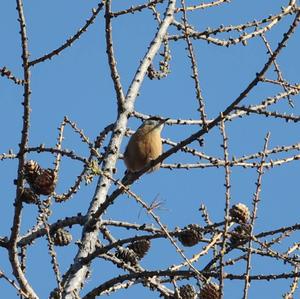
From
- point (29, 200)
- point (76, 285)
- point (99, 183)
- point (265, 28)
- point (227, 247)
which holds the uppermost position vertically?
point (265, 28)

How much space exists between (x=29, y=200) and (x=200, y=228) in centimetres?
81

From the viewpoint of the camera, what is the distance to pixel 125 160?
6035 millimetres

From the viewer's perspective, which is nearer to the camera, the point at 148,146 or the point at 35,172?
the point at 35,172

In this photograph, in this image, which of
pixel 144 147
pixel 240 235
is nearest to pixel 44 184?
pixel 240 235

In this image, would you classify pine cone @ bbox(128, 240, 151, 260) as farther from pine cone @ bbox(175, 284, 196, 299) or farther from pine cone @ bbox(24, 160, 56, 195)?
pine cone @ bbox(24, 160, 56, 195)

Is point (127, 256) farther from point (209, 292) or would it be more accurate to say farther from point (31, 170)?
point (209, 292)

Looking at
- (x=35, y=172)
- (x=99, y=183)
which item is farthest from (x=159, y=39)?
(x=35, y=172)

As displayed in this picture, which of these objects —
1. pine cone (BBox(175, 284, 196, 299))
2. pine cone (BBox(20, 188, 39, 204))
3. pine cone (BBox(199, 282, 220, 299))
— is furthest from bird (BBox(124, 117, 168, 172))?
pine cone (BBox(199, 282, 220, 299))

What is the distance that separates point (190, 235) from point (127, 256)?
0.80 meters

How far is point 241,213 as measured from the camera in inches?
144

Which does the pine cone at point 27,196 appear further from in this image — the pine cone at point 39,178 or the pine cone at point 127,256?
the pine cone at point 127,256

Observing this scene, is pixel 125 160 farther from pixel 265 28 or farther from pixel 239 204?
pixel 239 204

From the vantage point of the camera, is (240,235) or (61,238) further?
(61,238)

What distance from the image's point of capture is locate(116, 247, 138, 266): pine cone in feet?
14.0
